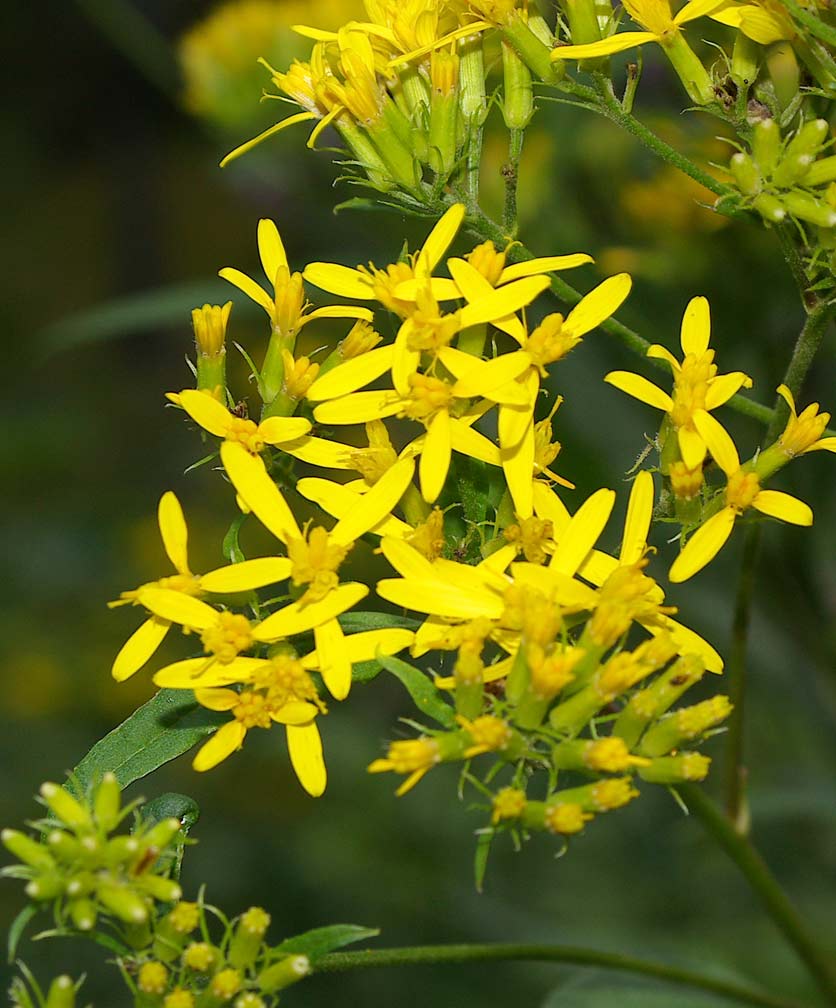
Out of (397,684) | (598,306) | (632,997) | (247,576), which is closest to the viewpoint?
(247,576)

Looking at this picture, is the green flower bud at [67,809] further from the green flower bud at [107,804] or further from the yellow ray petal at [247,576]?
the yellow ray petal at [247,576]

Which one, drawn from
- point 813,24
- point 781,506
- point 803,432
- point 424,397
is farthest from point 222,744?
point 813,24

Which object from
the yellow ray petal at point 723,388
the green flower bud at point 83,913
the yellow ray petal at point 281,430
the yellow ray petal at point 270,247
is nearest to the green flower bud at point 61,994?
the green flower bud at point 83,913

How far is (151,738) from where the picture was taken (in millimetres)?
1974

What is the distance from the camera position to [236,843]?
6020mm

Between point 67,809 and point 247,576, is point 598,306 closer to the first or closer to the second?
point 247,576

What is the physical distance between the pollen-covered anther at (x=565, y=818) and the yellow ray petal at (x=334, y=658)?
0.34 m

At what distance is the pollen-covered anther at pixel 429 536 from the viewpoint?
200cm

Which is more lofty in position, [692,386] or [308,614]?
[692,386]

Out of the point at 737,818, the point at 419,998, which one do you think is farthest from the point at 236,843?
the point at 737,818

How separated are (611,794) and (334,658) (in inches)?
17.7

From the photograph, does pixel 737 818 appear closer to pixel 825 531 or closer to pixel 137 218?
pixel 825 531

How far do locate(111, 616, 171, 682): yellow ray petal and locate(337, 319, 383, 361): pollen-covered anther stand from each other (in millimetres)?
580

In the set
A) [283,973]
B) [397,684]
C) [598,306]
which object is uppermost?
[598,306]
